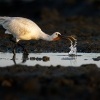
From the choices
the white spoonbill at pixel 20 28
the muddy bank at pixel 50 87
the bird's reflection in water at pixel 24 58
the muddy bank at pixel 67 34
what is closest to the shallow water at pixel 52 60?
the bird's reflection in water at pixel 24 58

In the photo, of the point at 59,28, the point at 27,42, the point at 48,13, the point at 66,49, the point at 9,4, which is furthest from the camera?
the point at 9,4

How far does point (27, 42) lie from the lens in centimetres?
1906

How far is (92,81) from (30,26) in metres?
5.95

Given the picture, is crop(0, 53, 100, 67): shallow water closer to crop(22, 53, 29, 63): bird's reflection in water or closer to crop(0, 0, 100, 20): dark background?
crop(22, 53, 29, 63): bird's reflection in water

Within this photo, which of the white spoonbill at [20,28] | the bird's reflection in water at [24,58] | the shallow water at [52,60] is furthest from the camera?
the white spoonbill at [20,28]

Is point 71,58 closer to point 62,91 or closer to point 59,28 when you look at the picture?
point 62,91

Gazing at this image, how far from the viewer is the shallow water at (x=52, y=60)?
14.0 m

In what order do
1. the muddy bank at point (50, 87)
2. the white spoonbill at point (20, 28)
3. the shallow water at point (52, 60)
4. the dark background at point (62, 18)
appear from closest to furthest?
1. the muddy bank at point (50, 87)
2. the shallow water at point (52, 60)
3. the white spoonbill at point (20, 28)
4. the dark background at point (62, 18)

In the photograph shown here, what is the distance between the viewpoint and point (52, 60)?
14570mm

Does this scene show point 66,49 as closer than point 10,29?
No

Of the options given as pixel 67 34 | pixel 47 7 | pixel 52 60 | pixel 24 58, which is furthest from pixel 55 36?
pixel 47 7

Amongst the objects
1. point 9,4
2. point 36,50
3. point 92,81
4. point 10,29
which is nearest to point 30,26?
point 10,29

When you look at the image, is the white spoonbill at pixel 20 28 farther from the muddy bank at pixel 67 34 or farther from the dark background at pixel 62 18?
the dark background at pixel 62 18

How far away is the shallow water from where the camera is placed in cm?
1396
